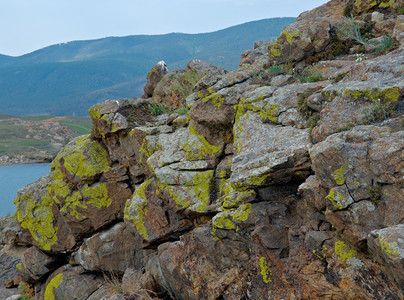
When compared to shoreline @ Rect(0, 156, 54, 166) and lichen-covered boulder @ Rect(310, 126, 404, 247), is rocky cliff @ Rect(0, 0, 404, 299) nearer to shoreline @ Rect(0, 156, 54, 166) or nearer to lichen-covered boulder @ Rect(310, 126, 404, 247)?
lichen-covered boulder @ Rect(310, 126, 404, 247)

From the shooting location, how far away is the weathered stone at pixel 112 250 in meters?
14.1

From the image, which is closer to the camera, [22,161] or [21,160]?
[22,161]

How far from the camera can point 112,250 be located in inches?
564

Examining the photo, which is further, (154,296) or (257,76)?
(257,76)

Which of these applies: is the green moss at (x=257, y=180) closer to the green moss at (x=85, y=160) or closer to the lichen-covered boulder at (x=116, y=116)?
the lichen-covered boulder at (x=116, y=116)

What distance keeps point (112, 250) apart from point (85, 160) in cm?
463

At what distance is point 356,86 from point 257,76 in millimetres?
4980

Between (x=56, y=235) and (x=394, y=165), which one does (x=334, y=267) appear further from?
(x=56, y=235)

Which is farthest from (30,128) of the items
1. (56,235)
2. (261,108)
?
(261,108)

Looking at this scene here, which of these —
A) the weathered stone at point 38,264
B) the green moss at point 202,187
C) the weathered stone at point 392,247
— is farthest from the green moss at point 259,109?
the weathered stone at point 38,264

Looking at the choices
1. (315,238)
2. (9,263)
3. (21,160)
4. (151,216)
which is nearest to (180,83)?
(151,216)

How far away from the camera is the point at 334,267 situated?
7.02 m

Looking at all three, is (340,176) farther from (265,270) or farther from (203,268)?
(203,268)

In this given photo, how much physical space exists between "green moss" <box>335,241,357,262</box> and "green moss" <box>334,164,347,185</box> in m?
1.34
